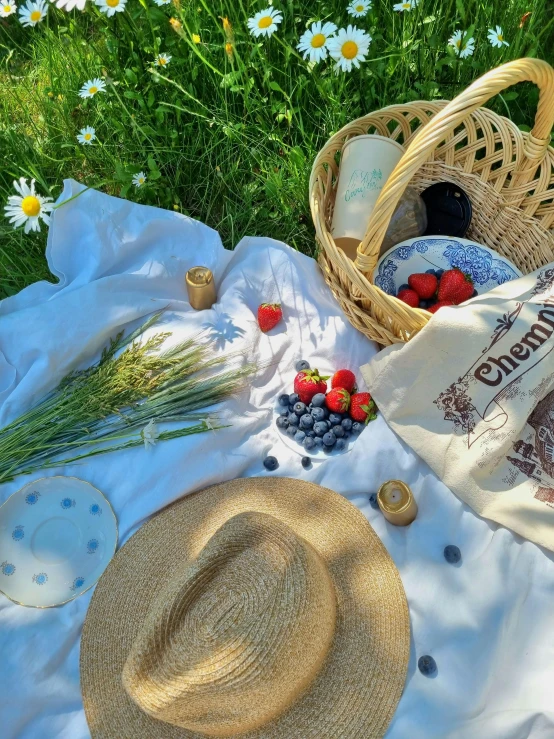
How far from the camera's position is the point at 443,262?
1.83 meters

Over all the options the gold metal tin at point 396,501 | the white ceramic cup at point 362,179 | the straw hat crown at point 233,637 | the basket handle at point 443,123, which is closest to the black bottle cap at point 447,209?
the white ceramic cup at point 362,179

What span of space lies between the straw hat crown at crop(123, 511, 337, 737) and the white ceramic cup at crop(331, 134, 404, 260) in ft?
3.25

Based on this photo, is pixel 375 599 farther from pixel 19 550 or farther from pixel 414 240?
pixel 414 240

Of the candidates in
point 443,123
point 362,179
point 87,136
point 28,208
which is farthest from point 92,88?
point 443,123

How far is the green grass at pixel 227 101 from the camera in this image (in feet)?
6.54

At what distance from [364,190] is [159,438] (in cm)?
92

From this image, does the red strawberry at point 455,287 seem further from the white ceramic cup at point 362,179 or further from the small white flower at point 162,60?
the small white flower at point 162,60

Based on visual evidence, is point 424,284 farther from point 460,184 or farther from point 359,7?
point 359,7

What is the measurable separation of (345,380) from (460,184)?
0.75 meters

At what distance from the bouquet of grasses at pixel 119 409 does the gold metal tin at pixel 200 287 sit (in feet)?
0.71

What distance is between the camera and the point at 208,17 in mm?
2137

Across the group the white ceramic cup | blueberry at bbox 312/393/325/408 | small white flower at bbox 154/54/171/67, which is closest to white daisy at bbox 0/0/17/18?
small white flower at bbox 154/54/171/67

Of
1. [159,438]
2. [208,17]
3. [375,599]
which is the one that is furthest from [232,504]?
[208,17]

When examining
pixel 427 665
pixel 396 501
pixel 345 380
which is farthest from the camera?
pixel 345 380
